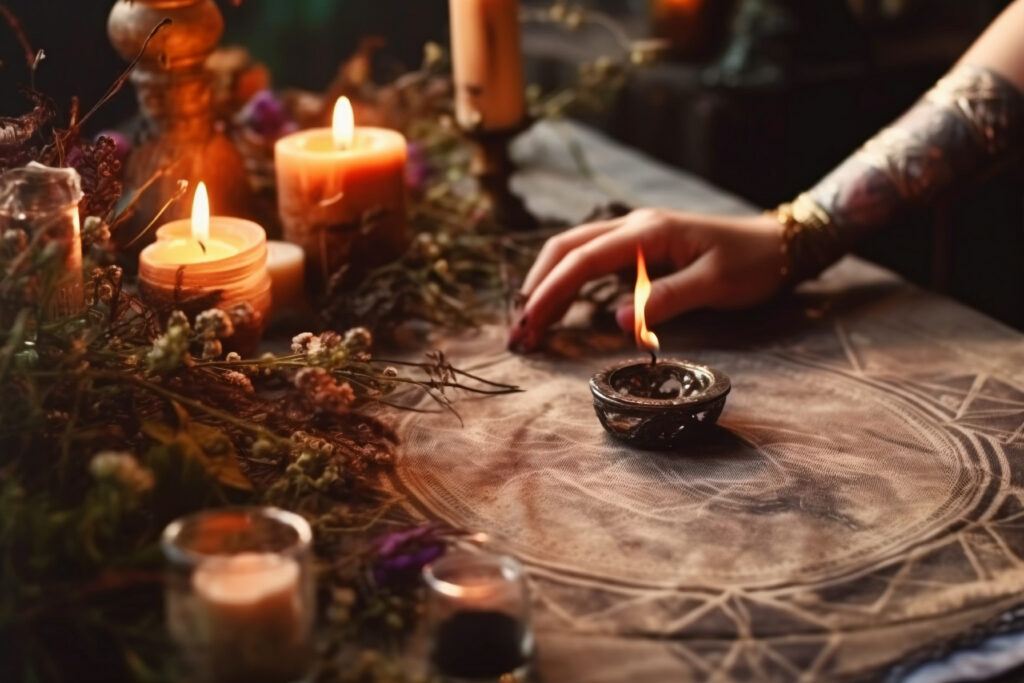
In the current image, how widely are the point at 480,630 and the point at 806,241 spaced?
32.7 inches

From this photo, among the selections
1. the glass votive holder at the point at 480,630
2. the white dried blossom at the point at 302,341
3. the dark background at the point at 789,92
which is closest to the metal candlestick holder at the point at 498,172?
the white dried blossom at the point at 302,341

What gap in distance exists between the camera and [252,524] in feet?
2.44

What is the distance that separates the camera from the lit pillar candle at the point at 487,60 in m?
1.59

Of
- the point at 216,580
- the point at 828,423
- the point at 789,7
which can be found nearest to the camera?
the point at 216,580

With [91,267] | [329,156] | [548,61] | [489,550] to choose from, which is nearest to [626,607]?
[489,550]

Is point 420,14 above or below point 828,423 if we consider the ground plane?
above

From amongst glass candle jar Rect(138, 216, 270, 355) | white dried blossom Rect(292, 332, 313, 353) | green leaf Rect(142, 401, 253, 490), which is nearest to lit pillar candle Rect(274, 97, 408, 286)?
glass candle jar Rect(138, 216, 270, 355)

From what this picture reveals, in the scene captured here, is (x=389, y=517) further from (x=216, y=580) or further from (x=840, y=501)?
(x=840, y=501)

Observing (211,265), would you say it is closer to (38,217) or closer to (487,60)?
(38,217)

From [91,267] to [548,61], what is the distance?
230 cm

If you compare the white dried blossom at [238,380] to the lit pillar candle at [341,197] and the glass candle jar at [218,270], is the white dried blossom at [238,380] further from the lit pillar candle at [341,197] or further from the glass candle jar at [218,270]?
the lit pillar candle at [341,197]

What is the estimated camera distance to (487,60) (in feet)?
5.23

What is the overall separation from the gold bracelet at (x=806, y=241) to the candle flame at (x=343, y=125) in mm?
520

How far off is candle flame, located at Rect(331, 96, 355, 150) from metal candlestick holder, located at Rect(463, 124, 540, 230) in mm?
242
